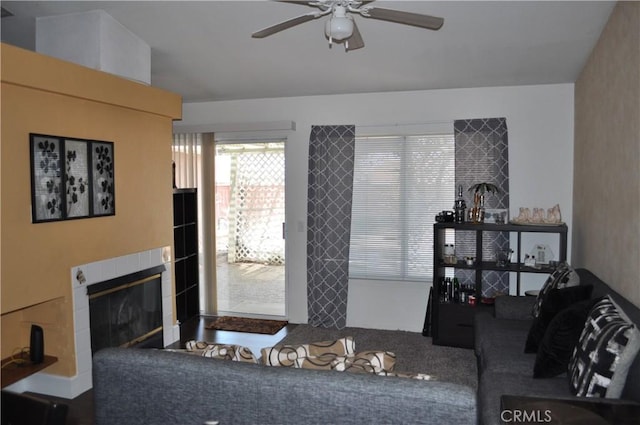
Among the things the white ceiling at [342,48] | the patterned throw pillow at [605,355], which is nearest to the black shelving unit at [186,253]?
the white ceiling at [342,48]

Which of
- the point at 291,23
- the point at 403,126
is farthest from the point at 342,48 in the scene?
the point at 291,23

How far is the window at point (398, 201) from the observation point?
516 cm

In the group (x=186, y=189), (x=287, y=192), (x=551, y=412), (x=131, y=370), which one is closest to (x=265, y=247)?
(x=287, y=192)

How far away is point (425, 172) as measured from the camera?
519 cm

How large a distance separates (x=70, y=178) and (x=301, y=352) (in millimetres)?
2193

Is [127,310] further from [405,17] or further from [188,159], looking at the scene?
[405,17]

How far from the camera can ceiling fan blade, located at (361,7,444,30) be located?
239cm

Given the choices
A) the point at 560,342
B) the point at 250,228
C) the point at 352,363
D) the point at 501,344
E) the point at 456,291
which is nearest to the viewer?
the point at 352,363

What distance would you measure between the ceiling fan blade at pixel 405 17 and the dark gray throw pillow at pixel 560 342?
1.71 metres

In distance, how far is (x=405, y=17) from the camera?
2.42 meters

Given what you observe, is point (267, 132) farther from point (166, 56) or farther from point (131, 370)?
point (131, 370)

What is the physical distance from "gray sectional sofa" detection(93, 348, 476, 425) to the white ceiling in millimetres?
2469

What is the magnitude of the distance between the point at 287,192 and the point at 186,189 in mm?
1147

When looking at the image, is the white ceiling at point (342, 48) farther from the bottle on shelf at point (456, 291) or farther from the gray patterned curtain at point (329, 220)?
the bottle on shelf at point (456, 291)
